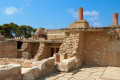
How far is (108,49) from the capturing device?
25.9ft

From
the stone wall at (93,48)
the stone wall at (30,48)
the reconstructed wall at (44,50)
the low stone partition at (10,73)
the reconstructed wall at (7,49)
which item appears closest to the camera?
the low stone partition at (10,73)

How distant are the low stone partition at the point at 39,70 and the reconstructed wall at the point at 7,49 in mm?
12137

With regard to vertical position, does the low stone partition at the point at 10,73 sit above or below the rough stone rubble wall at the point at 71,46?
below

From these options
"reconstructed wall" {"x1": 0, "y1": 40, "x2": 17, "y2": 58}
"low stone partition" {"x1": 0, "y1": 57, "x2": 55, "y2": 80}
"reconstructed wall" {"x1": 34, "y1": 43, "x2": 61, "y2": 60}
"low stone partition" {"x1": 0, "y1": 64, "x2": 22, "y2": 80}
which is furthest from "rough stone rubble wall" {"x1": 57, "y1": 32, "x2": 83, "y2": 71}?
"reconstructed wall" {"x1": 0, "y1": 40, "x2": 17, "y2": 58}

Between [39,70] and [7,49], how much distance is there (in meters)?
12.9

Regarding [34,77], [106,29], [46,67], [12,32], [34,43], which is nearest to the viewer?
[34,77]

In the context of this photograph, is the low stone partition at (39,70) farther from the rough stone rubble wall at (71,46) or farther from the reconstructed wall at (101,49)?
the reconstructed wall at (101,49)

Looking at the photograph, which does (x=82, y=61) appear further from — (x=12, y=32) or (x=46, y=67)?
(x=12, y=32)

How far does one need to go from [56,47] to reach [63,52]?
9.77 meters

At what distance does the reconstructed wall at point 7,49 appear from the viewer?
52.0 ft


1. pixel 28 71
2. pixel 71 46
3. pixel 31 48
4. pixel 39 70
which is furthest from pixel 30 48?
pixel 28 71

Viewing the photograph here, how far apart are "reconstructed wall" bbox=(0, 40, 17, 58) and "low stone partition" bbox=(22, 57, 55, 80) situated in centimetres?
1214

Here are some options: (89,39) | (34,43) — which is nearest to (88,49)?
(89,39)

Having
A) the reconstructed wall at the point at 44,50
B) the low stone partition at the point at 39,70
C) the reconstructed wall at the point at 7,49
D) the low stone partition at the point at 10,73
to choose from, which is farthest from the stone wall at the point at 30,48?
the low stone partition at the point at 10,73
